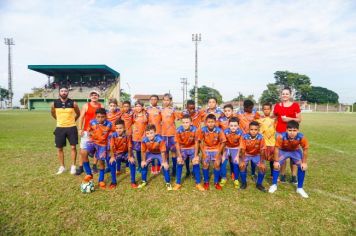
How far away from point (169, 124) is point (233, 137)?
5.58ft

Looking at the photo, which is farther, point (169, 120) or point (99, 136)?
point (169, 120)

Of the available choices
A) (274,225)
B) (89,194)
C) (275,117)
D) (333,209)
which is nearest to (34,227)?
(89,194)

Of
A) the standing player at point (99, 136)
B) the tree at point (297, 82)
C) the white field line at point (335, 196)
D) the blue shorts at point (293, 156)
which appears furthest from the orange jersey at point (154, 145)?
the tree at point (297, 82)

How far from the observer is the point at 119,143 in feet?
17.0

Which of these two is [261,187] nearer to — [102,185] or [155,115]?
[155,115]

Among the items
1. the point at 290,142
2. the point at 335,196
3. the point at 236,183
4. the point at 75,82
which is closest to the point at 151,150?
the point at 236,183

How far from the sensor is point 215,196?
14.5 feet

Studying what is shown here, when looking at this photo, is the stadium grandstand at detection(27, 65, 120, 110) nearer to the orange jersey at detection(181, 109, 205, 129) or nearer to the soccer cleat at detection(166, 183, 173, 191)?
the orange jersey at detection(181, 109, 205, 129)

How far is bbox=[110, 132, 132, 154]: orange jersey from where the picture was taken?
16.8 ft

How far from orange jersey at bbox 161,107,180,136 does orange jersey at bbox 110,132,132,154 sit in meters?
1.03

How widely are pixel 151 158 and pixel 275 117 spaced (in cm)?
293

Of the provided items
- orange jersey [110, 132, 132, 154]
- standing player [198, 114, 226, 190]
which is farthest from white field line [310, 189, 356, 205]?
orange jersey [110, 132, 132, 154]

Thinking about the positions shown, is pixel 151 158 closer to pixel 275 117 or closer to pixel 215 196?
pixel 215 196

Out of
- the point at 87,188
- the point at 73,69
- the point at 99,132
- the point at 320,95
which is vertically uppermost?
the point at 73,69
